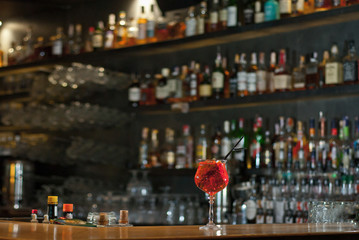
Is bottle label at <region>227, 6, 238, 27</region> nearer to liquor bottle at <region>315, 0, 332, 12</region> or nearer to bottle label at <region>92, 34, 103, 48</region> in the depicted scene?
liquor bottle at <region>315, 0, 332, 12</region>

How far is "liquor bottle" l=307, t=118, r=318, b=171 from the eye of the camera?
12.3ft

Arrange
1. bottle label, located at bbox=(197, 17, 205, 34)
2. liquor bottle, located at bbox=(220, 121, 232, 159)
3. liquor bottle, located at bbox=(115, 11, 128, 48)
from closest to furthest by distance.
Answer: liquor bottle, located at bbox=(220, 121, 232, 159) → bottle label, located at bbox=(197, 17, 205, 34) → liquor bottle, located at bbox=(115, 11, 128, 48)

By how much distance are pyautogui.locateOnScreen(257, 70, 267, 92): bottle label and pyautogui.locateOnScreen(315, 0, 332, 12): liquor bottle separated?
503 mm

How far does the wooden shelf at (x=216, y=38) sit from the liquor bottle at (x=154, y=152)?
0.56 meters

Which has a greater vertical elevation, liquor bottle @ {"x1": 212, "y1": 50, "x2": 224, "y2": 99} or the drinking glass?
liquor bottle @ {"x1": 212, "y1": 50, "x2": 224, "y2": 99}

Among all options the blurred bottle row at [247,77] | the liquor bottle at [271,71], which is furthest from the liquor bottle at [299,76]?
the liquor bottle at [271,71]

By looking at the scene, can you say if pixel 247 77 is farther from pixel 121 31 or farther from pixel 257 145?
pixel 121 31

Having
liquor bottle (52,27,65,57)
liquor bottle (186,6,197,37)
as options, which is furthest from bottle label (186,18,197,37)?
liquor bottle (52,27,65,57)

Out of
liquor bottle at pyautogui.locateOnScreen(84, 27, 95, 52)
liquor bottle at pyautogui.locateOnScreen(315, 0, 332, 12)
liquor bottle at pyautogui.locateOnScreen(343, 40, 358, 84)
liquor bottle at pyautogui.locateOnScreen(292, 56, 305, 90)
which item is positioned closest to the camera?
liquor bottle at pyautogui.locateOnScreen(343, 40, 358, 84)

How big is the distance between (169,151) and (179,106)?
14.4 inches

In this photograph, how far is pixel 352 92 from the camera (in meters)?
3.55

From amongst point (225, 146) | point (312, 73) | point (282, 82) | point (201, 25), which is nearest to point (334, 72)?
point (312, 73)

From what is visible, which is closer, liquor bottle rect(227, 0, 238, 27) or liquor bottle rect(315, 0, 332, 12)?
liquor bottle rect(315, 0, 332, 12)

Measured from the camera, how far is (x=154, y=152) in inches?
180
